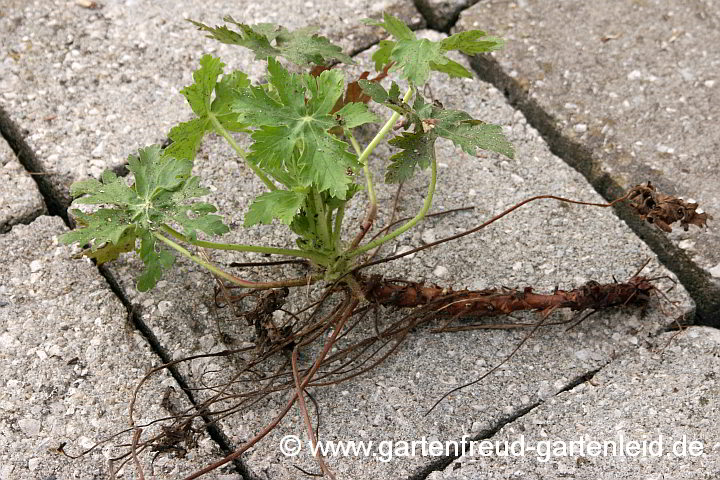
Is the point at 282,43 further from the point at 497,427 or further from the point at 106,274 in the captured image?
the point at 497,427

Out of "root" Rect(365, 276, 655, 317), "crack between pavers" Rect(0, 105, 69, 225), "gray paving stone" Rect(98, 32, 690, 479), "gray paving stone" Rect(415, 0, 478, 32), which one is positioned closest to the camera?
"gray paving stone" Rect(98, 32, 690, 479)

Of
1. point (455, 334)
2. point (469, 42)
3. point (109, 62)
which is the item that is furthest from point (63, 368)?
point (469, 42)

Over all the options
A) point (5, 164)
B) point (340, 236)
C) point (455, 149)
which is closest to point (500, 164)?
point (455, 149)

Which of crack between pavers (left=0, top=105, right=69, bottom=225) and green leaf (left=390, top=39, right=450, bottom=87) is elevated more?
green leaf (left=390, top=39, right=450, bottom=87)

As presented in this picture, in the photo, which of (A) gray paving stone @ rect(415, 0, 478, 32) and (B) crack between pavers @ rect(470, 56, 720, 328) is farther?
(A) gray paving stone @ rect(415, 0, 478, 32)

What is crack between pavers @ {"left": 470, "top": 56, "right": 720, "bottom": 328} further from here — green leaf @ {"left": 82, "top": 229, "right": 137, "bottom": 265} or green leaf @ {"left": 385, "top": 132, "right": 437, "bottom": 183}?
green leaf @ {"left": 82, "top": 229, "right": 137, "bottom": 265}

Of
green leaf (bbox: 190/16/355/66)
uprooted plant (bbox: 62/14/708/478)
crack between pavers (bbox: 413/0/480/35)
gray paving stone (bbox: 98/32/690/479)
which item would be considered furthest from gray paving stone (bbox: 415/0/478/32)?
green leaf (bbox: 190/16/355/66)

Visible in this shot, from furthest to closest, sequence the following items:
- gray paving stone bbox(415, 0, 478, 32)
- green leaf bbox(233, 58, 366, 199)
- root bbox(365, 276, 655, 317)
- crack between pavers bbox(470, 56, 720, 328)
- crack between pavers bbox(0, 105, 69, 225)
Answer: gray paving stone bbox(415, 0, 478, 32)
crack between pavers bbox(0, 105, 69, 225)
crack between pavers bbox(470, 56, 720, 328)
root bbox(365, 276, 655, 317)
green leaf bbox(233, 58, 366, 199)

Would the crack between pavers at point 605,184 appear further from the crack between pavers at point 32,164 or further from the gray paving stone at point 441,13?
the crack between pavers at point 32,164
